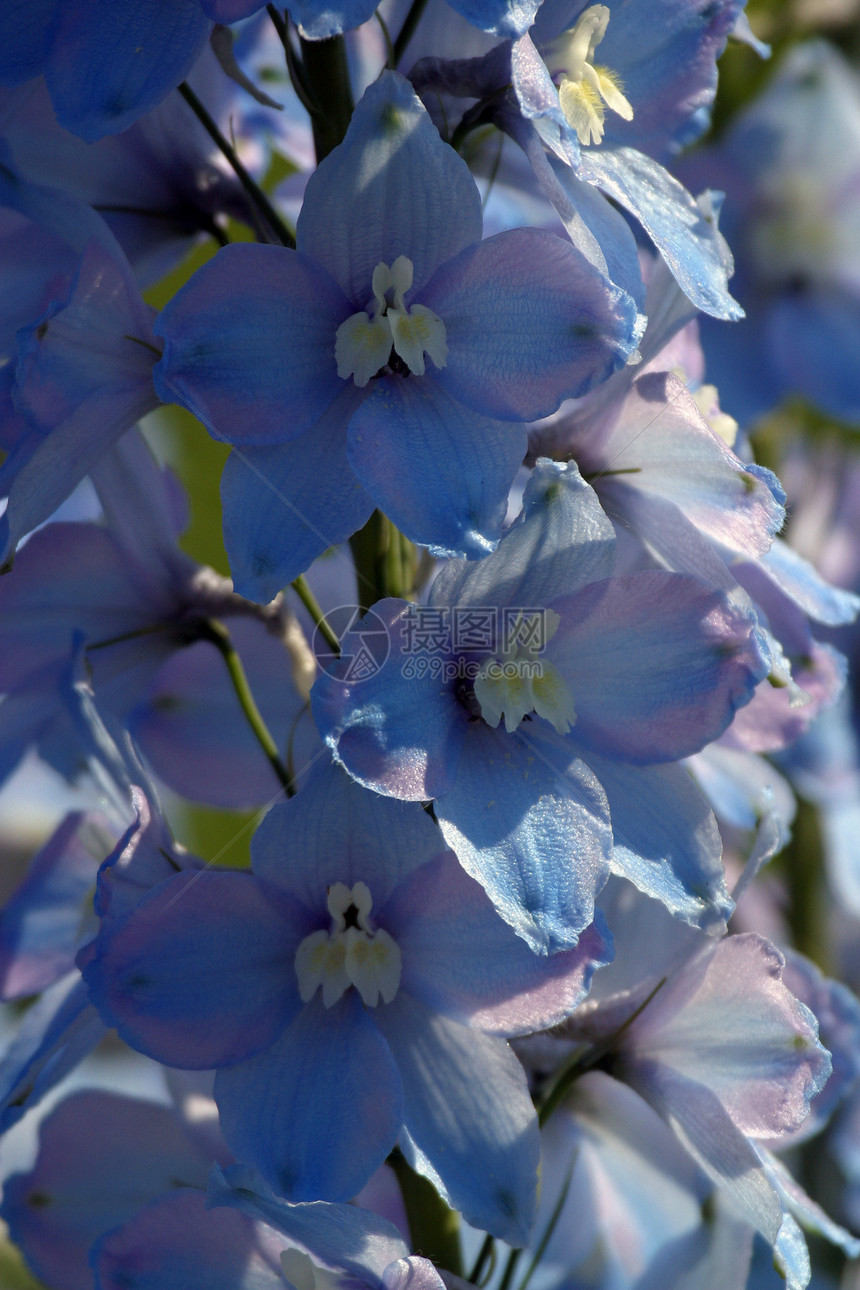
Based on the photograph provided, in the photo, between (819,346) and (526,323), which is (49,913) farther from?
(819,346)

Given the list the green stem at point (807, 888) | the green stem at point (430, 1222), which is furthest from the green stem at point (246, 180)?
the green stem at point (807, 888)

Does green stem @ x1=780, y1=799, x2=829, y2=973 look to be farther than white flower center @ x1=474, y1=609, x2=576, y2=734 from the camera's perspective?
Yes

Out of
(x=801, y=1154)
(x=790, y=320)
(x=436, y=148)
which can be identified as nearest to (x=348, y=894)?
(x=436, y=148)

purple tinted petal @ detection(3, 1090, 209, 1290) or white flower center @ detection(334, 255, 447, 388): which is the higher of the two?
white flower center @ detection(334, 255, 447, 388)

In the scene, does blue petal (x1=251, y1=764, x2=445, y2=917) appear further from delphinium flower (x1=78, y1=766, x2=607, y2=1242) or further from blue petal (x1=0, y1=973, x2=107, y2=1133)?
blue petal (x1=0, y1=973, x2=107, y2=1133)

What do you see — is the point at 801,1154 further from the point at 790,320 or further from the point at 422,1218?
the point at 790,320

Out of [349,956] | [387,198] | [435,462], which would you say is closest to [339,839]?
[349,956]

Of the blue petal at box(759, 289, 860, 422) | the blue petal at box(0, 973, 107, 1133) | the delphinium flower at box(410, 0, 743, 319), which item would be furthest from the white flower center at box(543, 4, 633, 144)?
the blue petal at box(759, 289, 860, 422)
